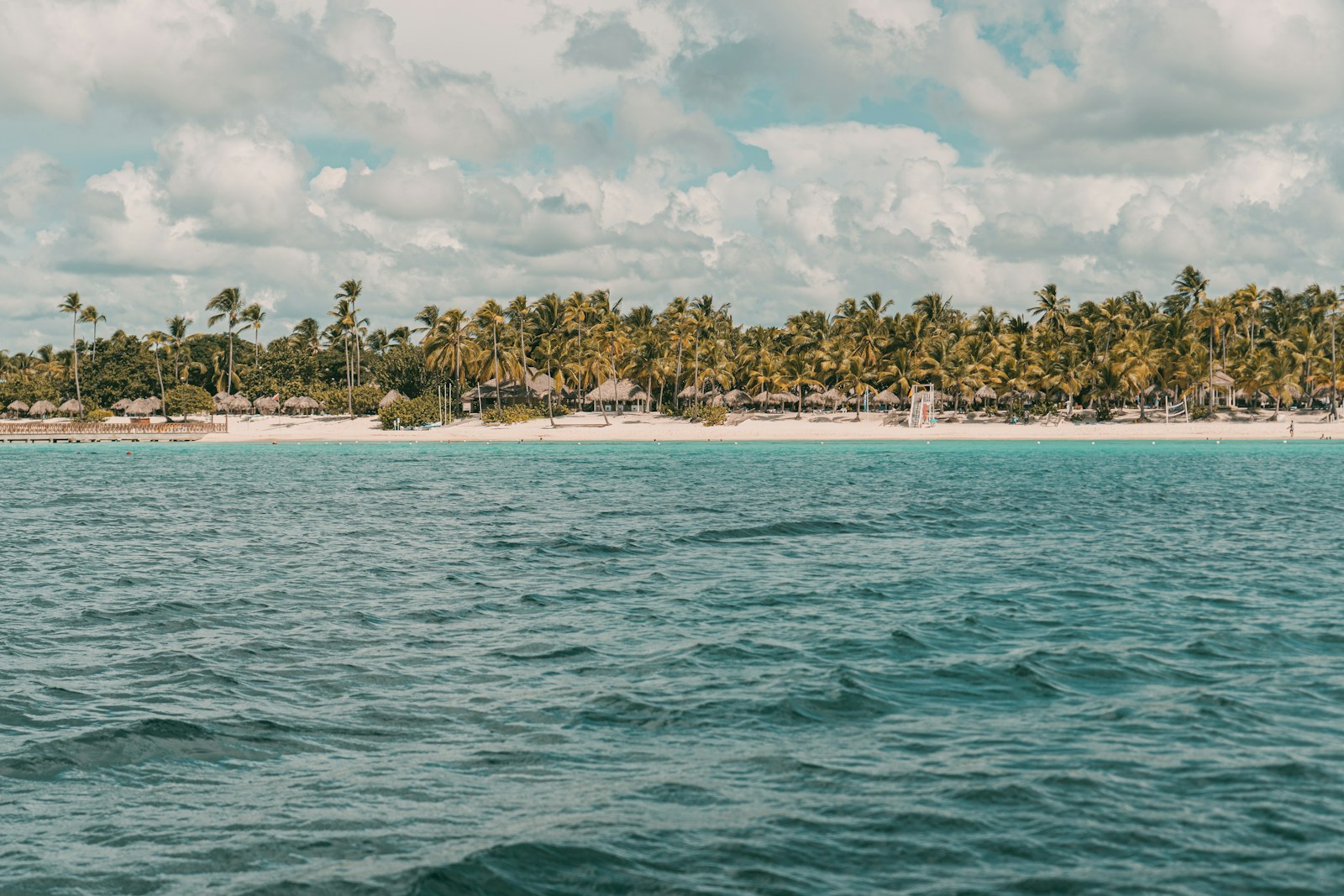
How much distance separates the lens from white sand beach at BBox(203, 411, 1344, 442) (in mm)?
90625

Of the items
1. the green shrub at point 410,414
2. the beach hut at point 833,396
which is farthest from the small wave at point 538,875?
the beach hut at point 833,396

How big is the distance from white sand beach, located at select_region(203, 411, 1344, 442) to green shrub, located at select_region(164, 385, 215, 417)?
1286cm

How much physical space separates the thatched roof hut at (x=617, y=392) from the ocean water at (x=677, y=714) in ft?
269

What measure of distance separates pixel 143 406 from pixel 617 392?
54775mm

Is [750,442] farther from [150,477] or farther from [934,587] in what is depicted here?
[934,587]

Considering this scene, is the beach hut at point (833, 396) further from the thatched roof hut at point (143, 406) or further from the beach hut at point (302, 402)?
the thatched roof hut at point (143, 406)

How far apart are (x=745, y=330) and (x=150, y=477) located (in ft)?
277

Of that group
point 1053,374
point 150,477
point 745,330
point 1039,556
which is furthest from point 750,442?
point 1039,556

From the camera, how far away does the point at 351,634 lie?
16.1 meters

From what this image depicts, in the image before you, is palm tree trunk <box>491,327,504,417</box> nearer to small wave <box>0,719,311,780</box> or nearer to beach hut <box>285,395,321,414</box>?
beach hut <box>285,395,321,414</box>

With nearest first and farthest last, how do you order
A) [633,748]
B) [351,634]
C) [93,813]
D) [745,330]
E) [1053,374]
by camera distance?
[93,813] < [633,748] < [351,634] < [1053,374] < [745,330]

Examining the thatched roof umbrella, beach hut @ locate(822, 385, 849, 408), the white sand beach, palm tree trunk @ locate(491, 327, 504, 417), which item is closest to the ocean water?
the white sand beach

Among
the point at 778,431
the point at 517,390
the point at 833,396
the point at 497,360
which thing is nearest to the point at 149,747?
the point at 778,431

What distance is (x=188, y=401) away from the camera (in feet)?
392
